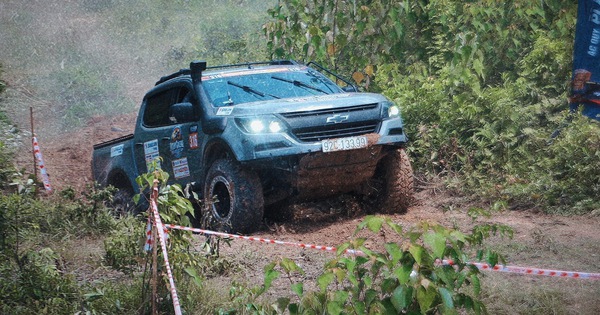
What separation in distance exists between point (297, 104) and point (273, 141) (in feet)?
1.80

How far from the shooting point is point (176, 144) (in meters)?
9.58

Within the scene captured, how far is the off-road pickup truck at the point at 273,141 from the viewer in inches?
332

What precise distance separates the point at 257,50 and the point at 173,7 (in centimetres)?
626

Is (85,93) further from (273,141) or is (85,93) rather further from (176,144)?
(273,141)

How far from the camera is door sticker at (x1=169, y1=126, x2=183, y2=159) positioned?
31.2 ft

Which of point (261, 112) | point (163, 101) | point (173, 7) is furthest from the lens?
point (173, 7)

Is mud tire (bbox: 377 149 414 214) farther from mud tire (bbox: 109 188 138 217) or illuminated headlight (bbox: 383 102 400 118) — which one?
mud tire (bbox: 109 188 138 217)

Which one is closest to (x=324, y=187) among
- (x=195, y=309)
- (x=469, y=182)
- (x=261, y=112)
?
(x=261, y=112)

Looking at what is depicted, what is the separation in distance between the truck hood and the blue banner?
1.97m

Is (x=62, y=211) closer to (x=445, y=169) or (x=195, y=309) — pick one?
(x=195, y=309)

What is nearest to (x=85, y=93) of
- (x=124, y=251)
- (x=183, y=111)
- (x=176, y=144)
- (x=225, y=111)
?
(x=176, y=144)

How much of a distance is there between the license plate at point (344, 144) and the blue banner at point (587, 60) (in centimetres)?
230

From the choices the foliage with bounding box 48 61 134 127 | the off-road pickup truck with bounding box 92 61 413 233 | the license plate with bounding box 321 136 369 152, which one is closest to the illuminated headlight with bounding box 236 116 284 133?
the off-road pickup truck with bounding box 92 61 413 233

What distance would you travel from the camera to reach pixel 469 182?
10305mm
